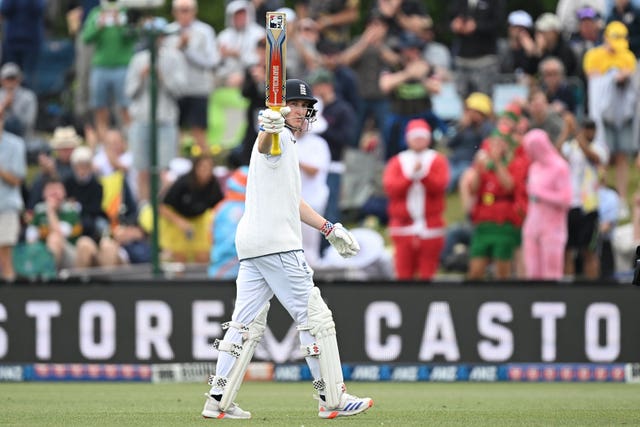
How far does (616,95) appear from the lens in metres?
19.0

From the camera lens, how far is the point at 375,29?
20344 millimetres

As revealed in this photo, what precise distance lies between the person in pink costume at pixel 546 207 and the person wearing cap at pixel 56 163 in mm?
6247

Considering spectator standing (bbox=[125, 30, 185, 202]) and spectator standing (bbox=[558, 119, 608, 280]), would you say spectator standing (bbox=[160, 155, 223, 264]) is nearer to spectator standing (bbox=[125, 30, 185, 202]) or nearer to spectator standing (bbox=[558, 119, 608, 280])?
spectator standing (bbox=[125, 30, 185, 202])

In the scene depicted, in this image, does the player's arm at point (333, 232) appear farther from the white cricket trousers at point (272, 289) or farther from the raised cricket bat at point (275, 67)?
the raised cricket bat at point (275, 67)

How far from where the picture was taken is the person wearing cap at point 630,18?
20.0 m

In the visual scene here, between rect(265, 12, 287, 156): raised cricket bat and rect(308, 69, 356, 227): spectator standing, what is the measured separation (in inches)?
337

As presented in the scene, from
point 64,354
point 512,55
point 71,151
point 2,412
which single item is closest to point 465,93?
point 512,55

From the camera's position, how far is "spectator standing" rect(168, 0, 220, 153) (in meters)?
19.7

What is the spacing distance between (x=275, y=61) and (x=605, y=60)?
1048 centimetres

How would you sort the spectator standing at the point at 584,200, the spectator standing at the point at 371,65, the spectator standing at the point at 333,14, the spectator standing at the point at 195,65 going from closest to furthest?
the spectator standing at the point at 584,200 < the spectator standing at the point at 195,65 < the spectator standing at the point at 371,65 < the spectator standing at the point at 333,14

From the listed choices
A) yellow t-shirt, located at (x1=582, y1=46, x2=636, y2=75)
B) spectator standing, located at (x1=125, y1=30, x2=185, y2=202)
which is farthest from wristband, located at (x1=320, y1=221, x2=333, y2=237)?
yellow t-shirt, located at (x1=582, y1=46, x2=636, y2=75)

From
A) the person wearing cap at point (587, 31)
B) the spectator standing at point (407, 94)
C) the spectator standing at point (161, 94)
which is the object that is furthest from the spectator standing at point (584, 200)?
the spectator standing at point (161, 94)

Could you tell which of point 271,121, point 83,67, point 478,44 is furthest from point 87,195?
point 271,121

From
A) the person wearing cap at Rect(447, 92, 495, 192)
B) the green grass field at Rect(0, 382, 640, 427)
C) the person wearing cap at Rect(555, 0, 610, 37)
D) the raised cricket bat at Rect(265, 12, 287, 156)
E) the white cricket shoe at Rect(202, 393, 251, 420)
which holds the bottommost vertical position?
the green grass field at Rect(0, 382, 640, 427)
